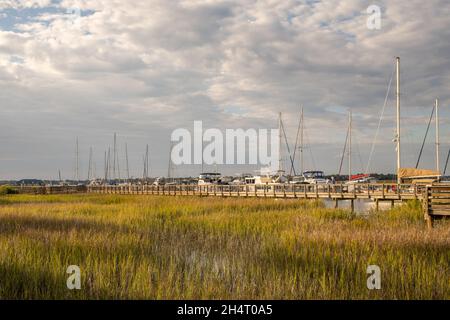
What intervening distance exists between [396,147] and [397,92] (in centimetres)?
477

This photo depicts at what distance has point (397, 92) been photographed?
117 ft

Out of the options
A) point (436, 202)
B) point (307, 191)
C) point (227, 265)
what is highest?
point (436, 202)

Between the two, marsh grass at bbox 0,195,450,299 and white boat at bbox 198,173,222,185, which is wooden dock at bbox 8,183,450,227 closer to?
marsh grass at bbox 0,195,450,299

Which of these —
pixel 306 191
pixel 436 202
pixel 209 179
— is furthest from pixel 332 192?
pixel 209 179

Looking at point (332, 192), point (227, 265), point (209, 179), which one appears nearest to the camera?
point (227, 265)

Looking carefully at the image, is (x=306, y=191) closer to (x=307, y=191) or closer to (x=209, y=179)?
(x=307, y=191)

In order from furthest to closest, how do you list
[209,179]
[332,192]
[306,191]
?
[209,179], [306,191], [332,192]

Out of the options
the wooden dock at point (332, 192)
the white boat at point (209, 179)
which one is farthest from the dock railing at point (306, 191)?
the white boat at point (209, 179)

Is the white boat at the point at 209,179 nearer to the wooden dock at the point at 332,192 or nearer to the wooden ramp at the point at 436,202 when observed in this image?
the wooden dock at the point at 332,192

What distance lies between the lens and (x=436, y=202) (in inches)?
695

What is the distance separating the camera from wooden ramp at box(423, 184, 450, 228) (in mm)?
17344

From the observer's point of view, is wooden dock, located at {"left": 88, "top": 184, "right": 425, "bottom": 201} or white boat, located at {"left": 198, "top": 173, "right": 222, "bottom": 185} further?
white boat, located at {"left": 198, "top": 173, "right": 222, "bottom": 185}

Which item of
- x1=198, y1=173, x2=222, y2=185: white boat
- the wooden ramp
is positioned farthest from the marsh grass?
x1=198, y1=173, x2=222, y2=185: white boat

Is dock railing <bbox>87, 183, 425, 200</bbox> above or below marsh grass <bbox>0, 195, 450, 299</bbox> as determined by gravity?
above
